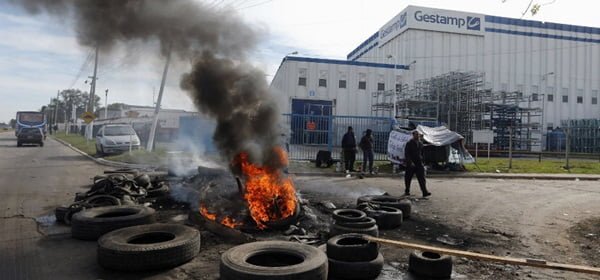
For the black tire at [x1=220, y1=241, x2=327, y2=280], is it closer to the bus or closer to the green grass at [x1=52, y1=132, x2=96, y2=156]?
the green grass at [x1=52, y1=132, x2=96, y2=156]

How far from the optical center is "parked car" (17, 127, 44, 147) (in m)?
29.2

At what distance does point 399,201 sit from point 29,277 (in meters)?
6.10

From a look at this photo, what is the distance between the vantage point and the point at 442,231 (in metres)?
6.47

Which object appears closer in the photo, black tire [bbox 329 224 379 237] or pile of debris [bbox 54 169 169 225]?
black tire [bbox 329 224 379 237]

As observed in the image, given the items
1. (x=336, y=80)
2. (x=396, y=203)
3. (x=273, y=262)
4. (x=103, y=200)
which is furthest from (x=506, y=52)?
(x=273, y=262)

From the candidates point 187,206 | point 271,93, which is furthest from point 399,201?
point 187,206

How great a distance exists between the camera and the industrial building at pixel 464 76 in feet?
107

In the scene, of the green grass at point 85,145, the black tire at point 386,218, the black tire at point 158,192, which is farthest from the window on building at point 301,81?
the black tire at point 386,218

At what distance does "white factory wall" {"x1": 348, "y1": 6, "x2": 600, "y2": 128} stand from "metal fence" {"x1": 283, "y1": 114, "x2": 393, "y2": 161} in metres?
19.4

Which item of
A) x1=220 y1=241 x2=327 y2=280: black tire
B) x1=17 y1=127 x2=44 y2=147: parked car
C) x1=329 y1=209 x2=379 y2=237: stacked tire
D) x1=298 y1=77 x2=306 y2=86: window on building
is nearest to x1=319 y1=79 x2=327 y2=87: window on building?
x1=298 y1=77 x2=306 y2=86: window on building

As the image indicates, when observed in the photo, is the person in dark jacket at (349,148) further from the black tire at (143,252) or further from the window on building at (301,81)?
the window on building at (301,81)

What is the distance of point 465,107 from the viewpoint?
31766 mm

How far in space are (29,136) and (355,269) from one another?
108 ft

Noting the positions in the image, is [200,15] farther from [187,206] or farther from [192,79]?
[187,206]
